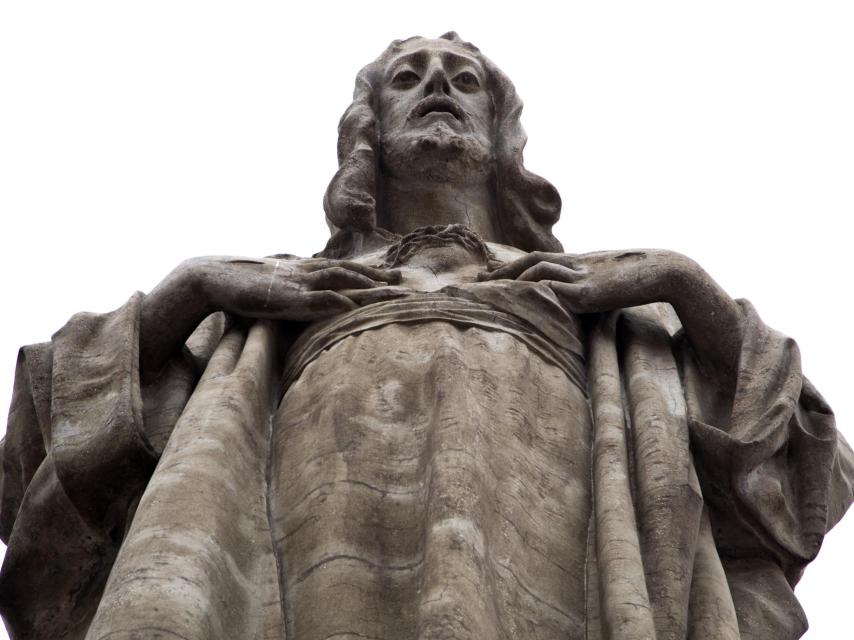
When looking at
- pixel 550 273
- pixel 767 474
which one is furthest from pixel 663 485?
pixel 550 273

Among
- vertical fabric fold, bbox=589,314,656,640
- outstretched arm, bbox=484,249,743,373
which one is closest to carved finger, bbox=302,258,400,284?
outstretched arm, bbox=484,249,743,373

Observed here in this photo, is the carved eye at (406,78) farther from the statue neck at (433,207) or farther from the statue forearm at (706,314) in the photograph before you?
the statue forearm at (706,314)

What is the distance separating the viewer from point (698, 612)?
7.61 metres

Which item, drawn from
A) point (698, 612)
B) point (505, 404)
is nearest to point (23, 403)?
point (505, 404)

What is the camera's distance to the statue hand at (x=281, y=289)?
366 inches

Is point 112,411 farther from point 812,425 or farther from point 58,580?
point 812,425

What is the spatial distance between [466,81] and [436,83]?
33 cm

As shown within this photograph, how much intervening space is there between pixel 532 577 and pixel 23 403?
283cm

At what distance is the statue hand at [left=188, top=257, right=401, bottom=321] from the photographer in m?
9.29

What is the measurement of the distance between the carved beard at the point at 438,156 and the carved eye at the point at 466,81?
0.45 metres

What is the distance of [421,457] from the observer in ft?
26.3

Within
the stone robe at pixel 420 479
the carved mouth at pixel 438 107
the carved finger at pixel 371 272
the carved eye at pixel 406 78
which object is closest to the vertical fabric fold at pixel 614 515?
the stone robe at pixel 420 479

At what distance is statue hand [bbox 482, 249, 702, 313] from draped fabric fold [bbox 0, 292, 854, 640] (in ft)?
0.58

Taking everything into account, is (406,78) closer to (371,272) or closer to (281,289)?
(371,272)
